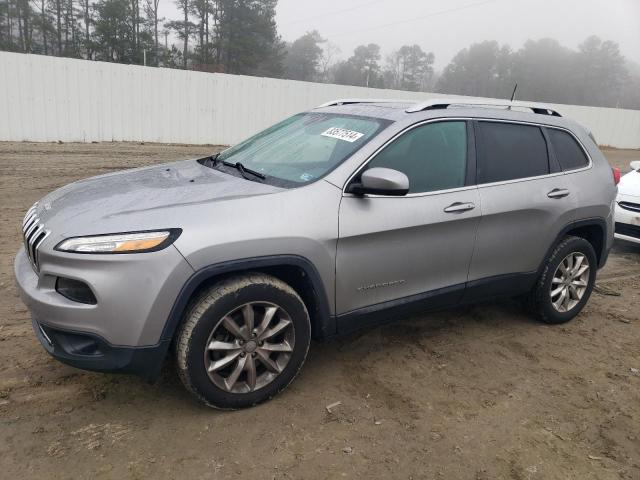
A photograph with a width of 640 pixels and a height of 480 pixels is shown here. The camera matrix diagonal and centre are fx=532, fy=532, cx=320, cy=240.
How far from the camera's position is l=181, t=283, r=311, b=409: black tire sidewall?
2736 millimetres

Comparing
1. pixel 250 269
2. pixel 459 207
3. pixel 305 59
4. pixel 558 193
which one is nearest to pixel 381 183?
pixel 459 207

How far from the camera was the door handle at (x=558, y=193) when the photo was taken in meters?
4.06

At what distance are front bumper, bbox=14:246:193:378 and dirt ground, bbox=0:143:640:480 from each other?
1.41ft


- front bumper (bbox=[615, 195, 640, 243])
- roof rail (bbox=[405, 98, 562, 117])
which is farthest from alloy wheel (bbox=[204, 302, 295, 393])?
front bumper (bbox=[615, 195, 640, 243])

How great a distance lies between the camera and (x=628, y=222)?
6.75 metres

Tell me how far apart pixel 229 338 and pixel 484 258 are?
191 centimetres

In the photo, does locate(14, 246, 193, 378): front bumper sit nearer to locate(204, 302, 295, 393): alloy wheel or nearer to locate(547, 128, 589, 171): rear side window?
locate(204, 302, 295, 393): alloy wheel

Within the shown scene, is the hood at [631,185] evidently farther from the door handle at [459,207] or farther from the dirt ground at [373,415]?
the door handle at [459,207]

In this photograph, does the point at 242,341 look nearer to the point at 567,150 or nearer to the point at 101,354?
the point at 101,354

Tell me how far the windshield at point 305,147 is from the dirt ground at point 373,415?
1311 mm

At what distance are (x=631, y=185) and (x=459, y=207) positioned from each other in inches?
188

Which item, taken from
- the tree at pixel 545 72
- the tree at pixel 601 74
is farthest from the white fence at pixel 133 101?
the tree at pixel 601 74

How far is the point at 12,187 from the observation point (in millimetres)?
8516

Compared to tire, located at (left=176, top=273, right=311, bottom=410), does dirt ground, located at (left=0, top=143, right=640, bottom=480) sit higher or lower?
lower
